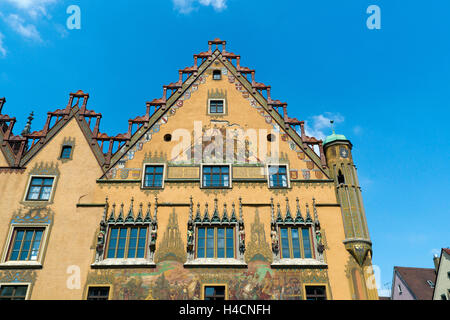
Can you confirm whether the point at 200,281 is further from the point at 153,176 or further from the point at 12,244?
the point at 12,244

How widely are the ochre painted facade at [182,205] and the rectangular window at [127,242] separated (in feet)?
0.61

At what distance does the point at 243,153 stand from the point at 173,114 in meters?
4.03


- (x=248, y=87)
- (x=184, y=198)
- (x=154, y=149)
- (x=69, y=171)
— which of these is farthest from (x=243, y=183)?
(x=69, y=171)

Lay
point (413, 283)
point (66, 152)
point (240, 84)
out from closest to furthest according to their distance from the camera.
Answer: point (66, 152) < point (240, 84) < point (413, 283)

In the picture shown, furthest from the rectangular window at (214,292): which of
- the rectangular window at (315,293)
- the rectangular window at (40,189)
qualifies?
the rectangular window at (40,189)

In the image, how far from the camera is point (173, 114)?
18328 millimetres

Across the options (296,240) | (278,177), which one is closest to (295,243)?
(296,240)

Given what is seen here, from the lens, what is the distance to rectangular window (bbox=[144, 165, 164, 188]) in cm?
1639

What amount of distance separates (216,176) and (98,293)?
6557 mm

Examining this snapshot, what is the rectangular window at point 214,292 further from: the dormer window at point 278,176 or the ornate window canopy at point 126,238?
the dormer window at point 278,176

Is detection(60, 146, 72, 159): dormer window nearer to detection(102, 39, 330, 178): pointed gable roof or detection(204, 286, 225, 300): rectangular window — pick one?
detection(102, 39, 330, 178): pointed gable roof

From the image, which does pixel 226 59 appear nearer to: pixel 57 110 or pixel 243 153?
pixel 243 153

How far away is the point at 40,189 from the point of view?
53.0ft
